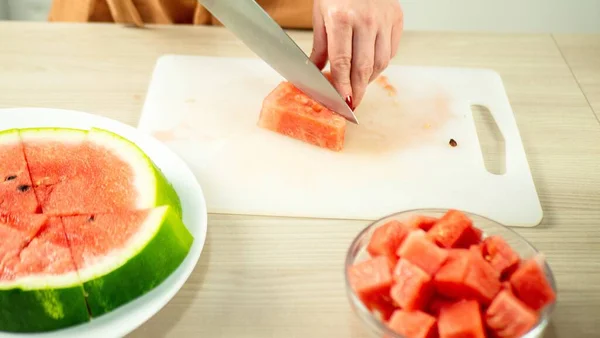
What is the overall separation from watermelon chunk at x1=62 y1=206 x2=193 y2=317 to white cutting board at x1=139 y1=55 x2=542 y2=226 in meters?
0.24

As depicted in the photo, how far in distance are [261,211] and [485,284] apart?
502 millimetres

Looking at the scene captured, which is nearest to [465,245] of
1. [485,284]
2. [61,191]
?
[485,284]

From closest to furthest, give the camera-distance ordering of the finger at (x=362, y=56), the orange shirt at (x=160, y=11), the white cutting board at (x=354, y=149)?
the white cutting board at (x=354, y=149)
the finger at (x=362, y=56)
the orange shirt at (x=160, y=11)

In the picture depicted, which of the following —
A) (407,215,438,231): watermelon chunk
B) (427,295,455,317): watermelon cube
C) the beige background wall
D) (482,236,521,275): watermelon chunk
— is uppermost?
(482,236,521,275): watermelon chunk

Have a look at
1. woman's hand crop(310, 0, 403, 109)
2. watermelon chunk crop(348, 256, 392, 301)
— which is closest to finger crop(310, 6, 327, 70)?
woman's hand crop(310, 0, 403, 109)

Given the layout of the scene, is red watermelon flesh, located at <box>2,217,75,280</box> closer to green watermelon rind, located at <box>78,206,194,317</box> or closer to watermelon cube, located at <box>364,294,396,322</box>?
green watermelon rind, located at <box>78,206,194,317</box>

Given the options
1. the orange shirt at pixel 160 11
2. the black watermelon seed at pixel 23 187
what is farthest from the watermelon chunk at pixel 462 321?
the orange shirt at pixel 160 11

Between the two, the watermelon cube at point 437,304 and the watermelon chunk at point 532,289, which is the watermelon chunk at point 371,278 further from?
the watermelon chunk at point 532,289

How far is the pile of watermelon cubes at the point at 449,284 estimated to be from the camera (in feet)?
3.07

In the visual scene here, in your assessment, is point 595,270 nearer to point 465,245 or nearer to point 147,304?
point 465,245

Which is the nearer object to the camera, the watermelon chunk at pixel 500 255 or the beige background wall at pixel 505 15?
the watermelon chunk at pixel 500 255

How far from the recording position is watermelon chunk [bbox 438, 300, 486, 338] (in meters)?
0.92

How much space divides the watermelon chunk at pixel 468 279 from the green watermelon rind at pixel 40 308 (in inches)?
21.5

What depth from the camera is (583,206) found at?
1.37 metres
